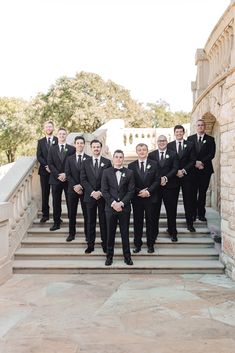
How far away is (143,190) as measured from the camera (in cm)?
606

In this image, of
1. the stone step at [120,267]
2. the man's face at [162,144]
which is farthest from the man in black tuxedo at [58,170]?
the man's face at [162,144]

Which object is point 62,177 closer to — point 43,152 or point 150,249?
point 43,152

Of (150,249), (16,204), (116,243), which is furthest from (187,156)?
(16,204)

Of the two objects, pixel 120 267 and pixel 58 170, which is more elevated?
pixel 58 170

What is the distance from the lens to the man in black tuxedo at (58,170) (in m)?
6.65

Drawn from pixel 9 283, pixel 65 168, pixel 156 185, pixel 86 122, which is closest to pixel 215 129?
pixel 156 185

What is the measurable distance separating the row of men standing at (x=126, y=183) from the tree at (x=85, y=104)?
1860 cm

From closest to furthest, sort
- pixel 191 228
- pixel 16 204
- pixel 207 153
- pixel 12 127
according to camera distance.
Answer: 1. pixel 16 204
2. pixel 191 228
3. pixel 207 153
4. pixel 12 127

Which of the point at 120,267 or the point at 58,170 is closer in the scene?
the point at 120,267

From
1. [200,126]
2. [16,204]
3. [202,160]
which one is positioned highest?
[200,126]

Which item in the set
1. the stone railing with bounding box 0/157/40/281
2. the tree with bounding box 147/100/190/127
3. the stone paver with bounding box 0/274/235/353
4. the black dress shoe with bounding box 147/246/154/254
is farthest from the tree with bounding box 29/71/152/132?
the stone paver with bounding box 0/274/235/353

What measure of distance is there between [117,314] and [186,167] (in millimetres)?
2945

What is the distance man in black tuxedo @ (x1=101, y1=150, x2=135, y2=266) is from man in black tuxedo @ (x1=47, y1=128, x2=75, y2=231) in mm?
1003

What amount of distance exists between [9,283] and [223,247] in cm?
298
